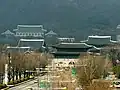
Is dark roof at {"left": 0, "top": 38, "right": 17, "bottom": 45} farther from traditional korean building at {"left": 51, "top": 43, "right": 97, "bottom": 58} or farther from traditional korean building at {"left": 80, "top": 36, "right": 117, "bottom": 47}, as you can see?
traditional korean building at {"left": 51, "top": 43, "right": 97, "bottom": 58}

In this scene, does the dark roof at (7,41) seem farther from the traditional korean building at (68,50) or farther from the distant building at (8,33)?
the traditional korean building at (68,50)

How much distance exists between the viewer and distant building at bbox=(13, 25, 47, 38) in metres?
104

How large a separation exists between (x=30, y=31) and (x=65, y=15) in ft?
50.6

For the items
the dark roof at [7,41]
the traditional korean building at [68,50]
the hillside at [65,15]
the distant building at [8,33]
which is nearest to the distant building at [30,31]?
the distant building at [8,33]

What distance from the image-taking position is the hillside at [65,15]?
10906cm

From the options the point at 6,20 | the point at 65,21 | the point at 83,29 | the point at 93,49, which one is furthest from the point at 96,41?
the point at 6,20

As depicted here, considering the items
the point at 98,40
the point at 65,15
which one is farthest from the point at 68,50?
the point at 65,15

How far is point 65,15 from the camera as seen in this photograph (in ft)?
384

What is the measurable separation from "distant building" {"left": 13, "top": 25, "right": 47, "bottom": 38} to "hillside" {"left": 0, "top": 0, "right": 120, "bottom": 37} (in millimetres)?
4838

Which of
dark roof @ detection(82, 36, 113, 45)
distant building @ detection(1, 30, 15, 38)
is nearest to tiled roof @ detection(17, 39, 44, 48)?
dark roof @ detection(82, 36, 113, 45)

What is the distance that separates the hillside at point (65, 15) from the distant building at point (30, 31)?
15.9 feet

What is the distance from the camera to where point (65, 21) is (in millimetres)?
114500

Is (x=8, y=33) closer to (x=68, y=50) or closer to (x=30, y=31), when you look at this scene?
(x=30, y=31)

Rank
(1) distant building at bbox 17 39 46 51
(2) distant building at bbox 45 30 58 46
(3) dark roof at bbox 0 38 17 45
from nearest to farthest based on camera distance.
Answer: (1) distant building at bbox 17 39 46 51 < (3) dark roof at bbox 0 38 17 45 < (2) distant building at bbox 45 30 58 46
